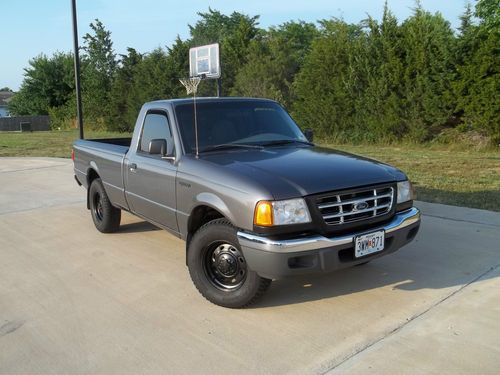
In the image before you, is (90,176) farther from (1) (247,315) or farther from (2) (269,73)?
(2) (269,73)

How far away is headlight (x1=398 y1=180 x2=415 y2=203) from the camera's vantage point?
172 inches

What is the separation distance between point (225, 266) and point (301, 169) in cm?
102

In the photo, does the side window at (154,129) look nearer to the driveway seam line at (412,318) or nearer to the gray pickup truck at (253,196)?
the gray pickup truck at (253,196)

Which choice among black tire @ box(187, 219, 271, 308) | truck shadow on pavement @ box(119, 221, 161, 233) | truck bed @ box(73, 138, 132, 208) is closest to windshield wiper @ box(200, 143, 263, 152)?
black tire @ box(187, 219, 271, 308)

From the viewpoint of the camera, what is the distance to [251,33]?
29.8m

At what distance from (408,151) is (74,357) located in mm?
12996

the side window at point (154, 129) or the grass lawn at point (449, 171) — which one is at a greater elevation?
the side window at point (154, 129)

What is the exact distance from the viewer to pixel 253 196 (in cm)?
370

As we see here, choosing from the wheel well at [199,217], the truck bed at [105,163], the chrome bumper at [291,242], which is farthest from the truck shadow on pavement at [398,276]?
the truck bed at [105,163]

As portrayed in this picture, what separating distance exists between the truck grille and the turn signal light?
1.26ft

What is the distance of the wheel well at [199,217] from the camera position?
174 inches

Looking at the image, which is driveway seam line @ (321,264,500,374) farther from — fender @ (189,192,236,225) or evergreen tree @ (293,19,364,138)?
evergreen tree @ (293,19,364,138)

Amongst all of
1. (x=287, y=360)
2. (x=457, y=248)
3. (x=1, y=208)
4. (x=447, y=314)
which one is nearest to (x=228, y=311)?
(x=287, y=360)

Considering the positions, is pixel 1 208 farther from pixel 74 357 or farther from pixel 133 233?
pixel 74 357
